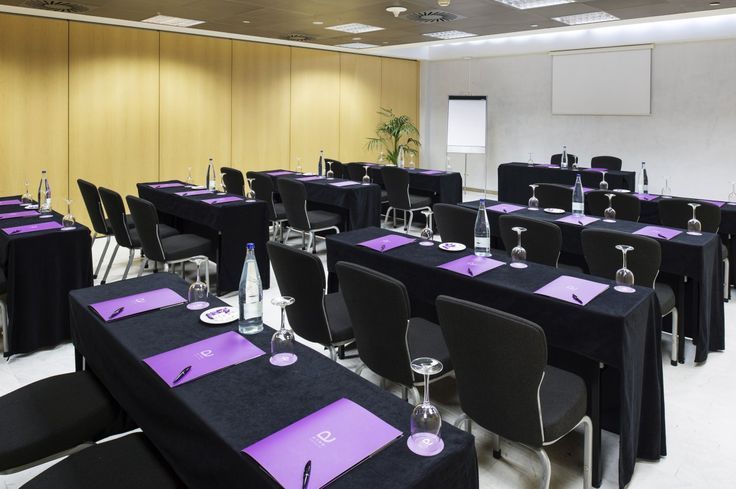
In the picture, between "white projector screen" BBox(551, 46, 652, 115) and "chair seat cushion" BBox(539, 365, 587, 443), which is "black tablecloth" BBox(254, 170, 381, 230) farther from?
"white projector screen" BBox(551, 46, 652, 115)

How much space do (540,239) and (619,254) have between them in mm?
530

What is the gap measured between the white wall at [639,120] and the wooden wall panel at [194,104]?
5.14m

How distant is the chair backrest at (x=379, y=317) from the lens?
234 cm

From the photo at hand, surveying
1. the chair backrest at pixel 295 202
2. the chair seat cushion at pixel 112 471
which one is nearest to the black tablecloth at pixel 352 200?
the chair backrest at pixel 295 202

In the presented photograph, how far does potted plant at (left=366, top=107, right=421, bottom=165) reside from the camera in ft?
38.1

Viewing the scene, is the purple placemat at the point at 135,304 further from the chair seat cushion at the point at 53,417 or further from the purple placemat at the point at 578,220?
the purple placemat at the point at 578,220

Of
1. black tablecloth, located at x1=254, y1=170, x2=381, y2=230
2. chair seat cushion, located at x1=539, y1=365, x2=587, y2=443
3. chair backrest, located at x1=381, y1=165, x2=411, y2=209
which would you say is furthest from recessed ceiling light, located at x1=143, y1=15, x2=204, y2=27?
chair seat cushion, located at x1=539, y1=365, x2=587, y2=443

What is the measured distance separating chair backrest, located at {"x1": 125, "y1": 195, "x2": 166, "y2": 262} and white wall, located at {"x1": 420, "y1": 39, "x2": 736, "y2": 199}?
803cm

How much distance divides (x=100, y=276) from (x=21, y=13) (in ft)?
12.9

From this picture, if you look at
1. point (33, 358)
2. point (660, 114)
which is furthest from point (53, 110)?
point (660, 114)

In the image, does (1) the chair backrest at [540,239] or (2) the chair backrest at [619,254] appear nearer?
(2) the chair backrest at [619,254]

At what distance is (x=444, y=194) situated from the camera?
793 centimetres

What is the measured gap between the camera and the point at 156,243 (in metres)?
4.74

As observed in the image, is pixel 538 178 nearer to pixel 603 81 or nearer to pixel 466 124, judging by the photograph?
pixel 603 81
